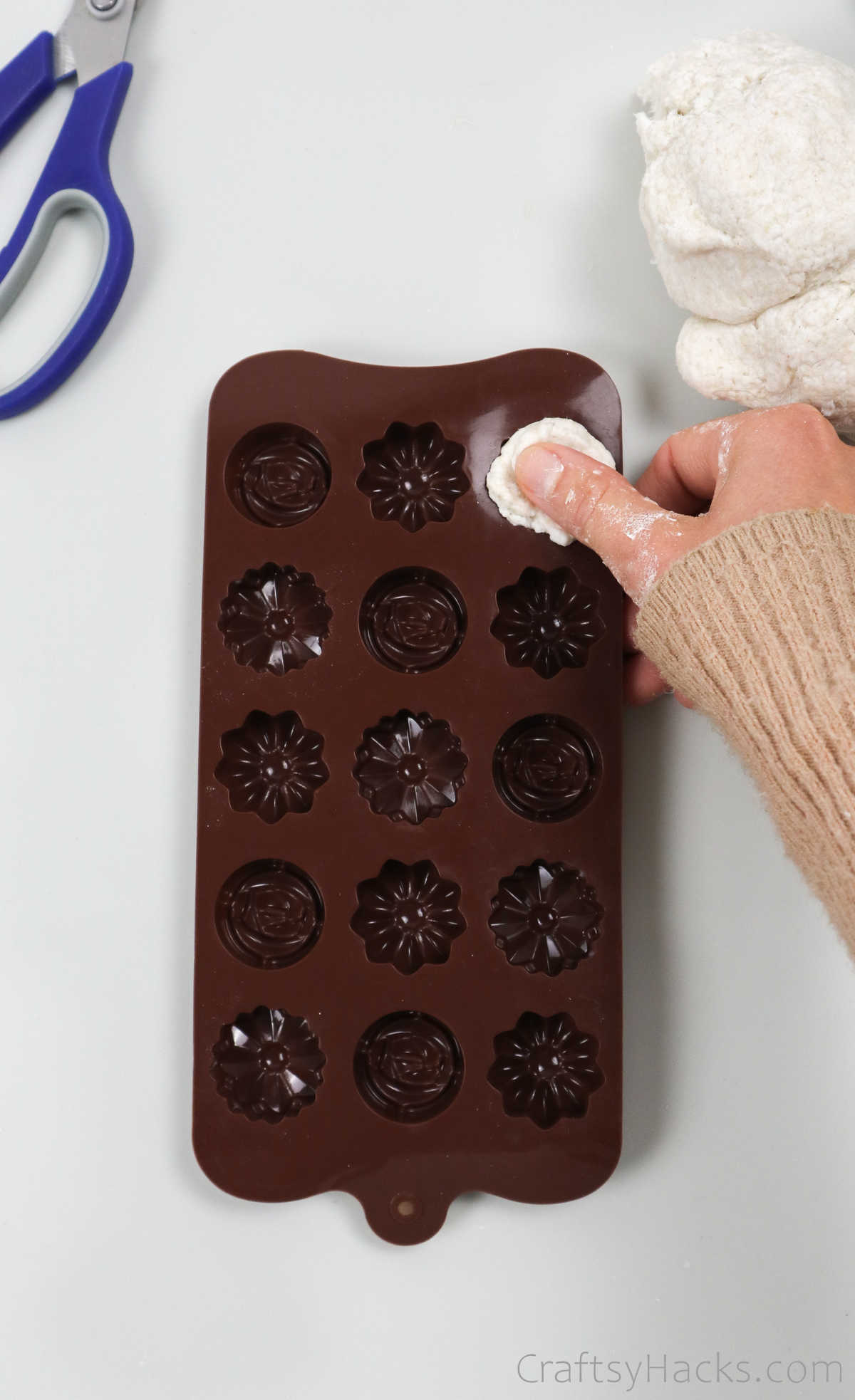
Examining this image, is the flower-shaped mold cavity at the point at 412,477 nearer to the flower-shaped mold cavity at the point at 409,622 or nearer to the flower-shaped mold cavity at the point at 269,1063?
the flower-shaped mold cavity at the point at 409,622

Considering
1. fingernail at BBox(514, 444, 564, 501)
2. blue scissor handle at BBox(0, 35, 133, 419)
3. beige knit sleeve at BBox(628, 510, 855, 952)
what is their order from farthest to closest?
1. blue scissor handle at BBox(0, 35, 133, 419)
2. fingernail at BBox(514, 444, 564, 501)
3. beige knit sleeve at BBox(628, 510, 855, 952)

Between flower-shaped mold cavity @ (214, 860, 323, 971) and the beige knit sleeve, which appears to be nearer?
the beige knit sleeve

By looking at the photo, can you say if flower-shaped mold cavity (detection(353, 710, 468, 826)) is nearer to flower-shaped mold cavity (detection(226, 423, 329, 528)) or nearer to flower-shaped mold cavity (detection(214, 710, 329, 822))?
flower-shaped mold cavity (detection(214, 710, 329, 822))

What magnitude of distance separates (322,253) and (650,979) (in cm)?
73

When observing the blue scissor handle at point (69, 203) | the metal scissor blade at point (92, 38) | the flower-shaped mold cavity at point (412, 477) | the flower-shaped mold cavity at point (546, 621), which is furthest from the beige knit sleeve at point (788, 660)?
the metal scissor blade at point (92, 38)

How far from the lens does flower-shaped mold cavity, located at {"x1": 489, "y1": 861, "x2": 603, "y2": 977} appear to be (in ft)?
2.72

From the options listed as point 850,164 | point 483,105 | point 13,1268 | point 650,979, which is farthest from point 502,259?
point 13,1268

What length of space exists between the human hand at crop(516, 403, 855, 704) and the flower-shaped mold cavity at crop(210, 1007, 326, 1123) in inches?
17.2

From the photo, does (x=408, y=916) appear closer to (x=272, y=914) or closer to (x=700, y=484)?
(x=272, y=914)

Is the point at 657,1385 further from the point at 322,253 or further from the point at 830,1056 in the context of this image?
the point at 322,253

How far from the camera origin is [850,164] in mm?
749

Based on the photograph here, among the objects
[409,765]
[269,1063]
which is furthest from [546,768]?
[269,1063]

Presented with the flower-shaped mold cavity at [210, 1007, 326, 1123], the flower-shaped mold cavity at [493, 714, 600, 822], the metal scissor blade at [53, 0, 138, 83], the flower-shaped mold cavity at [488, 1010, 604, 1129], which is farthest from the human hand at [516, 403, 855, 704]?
the metal scissor blade at [53, 0, 138, 83]

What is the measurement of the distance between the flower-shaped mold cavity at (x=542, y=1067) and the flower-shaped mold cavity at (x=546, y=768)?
0.56 feet
